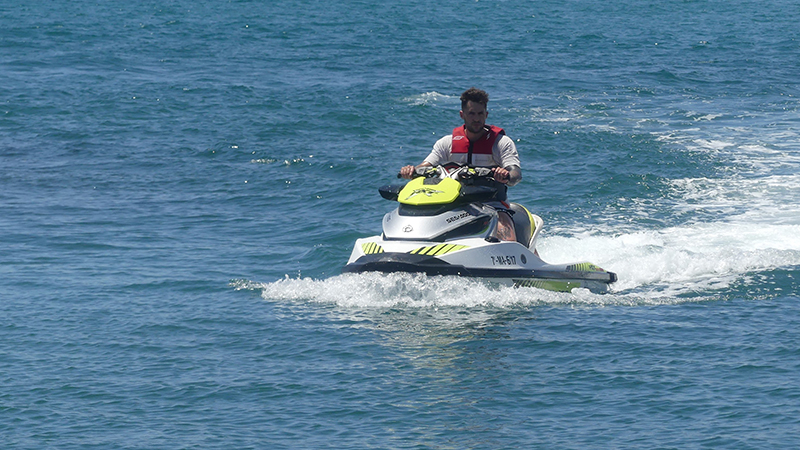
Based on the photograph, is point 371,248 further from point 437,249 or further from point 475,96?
point 475,96

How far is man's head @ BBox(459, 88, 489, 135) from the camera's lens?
35.8 feet

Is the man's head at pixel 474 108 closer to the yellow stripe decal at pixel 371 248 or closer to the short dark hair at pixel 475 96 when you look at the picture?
the short dark hair at pixel 475 96

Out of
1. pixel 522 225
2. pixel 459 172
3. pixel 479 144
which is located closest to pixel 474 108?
pixel 479 144

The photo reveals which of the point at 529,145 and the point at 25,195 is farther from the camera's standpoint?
the point at 529,145

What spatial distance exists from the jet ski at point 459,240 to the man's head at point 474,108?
1.45 ft

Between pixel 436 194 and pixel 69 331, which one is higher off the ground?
pixel 436 194

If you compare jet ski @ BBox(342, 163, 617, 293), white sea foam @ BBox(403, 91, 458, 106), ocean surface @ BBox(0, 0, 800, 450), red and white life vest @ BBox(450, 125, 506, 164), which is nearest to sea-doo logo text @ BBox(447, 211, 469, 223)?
jet ski @ BBox(342, 163, 617, 293)

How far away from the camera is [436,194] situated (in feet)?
34.9

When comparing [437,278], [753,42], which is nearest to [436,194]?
[437,278]

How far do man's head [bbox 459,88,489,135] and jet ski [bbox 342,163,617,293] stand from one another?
0.44 meters

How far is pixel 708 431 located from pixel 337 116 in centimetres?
1717

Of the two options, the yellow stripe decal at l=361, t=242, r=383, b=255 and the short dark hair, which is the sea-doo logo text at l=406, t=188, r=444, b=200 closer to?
the yellow stripe decal at l=361, t=242, r=383, b=255

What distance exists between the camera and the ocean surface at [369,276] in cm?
775

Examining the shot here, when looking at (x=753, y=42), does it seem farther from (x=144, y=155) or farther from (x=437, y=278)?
(x=437, y=278)
